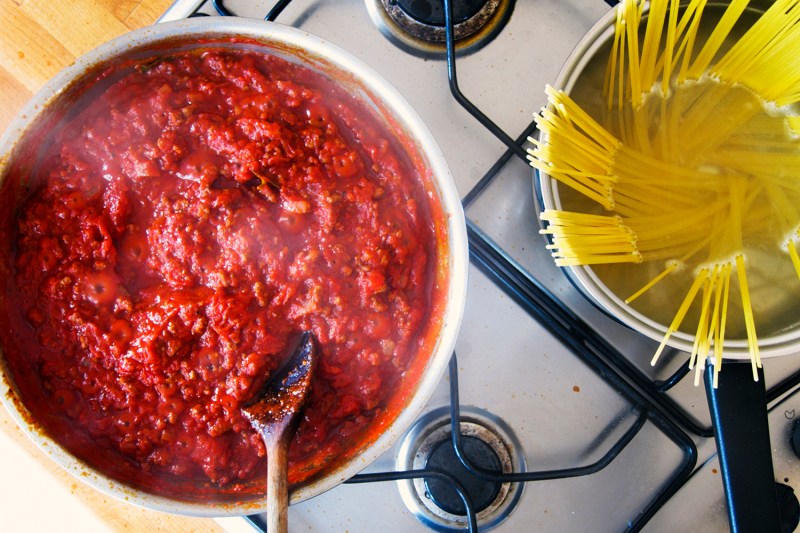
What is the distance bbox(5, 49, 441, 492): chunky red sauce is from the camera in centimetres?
85

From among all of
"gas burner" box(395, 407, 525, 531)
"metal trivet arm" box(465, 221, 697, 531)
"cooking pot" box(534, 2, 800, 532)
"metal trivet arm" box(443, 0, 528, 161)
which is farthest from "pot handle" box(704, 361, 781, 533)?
"metal trivet arm" box(443, 0, 528, 161)

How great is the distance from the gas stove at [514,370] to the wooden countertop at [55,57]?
12 centimetres

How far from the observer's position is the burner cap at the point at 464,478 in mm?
966

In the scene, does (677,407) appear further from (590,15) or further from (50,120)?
(50,120)

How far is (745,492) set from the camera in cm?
84

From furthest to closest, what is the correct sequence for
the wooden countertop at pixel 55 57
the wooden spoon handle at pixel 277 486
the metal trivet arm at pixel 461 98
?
the wooden countertop at pixel 55 57
the metal trivet arm at pixel 461 98
the wooden spoon handle at pixel 277 486

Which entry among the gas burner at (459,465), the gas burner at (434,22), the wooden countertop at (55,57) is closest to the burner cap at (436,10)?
the gas burner at (434,22)

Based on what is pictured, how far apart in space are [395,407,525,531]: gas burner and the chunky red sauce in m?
0.15

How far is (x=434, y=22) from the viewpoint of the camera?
975 millimetres

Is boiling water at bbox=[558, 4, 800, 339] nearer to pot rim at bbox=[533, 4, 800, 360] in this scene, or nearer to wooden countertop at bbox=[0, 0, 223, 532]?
pot rim at bbox=[533, 4, 800, 360]

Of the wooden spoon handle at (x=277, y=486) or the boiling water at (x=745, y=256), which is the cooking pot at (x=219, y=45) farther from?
the boiling water at (x=745, y=256)

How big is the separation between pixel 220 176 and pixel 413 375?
399 millimetres

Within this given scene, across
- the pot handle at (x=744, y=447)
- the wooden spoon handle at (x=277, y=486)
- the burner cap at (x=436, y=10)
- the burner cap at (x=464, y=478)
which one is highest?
the burner cap at (x=436, y=10)

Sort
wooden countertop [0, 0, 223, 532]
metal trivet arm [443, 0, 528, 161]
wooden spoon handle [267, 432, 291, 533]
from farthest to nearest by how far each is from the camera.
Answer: wooden countertop [0, 0, 223, 532]
metal trivet arm [443, 0, 528, 161]
wooden spoon handle [267, 432, 291, 533]
